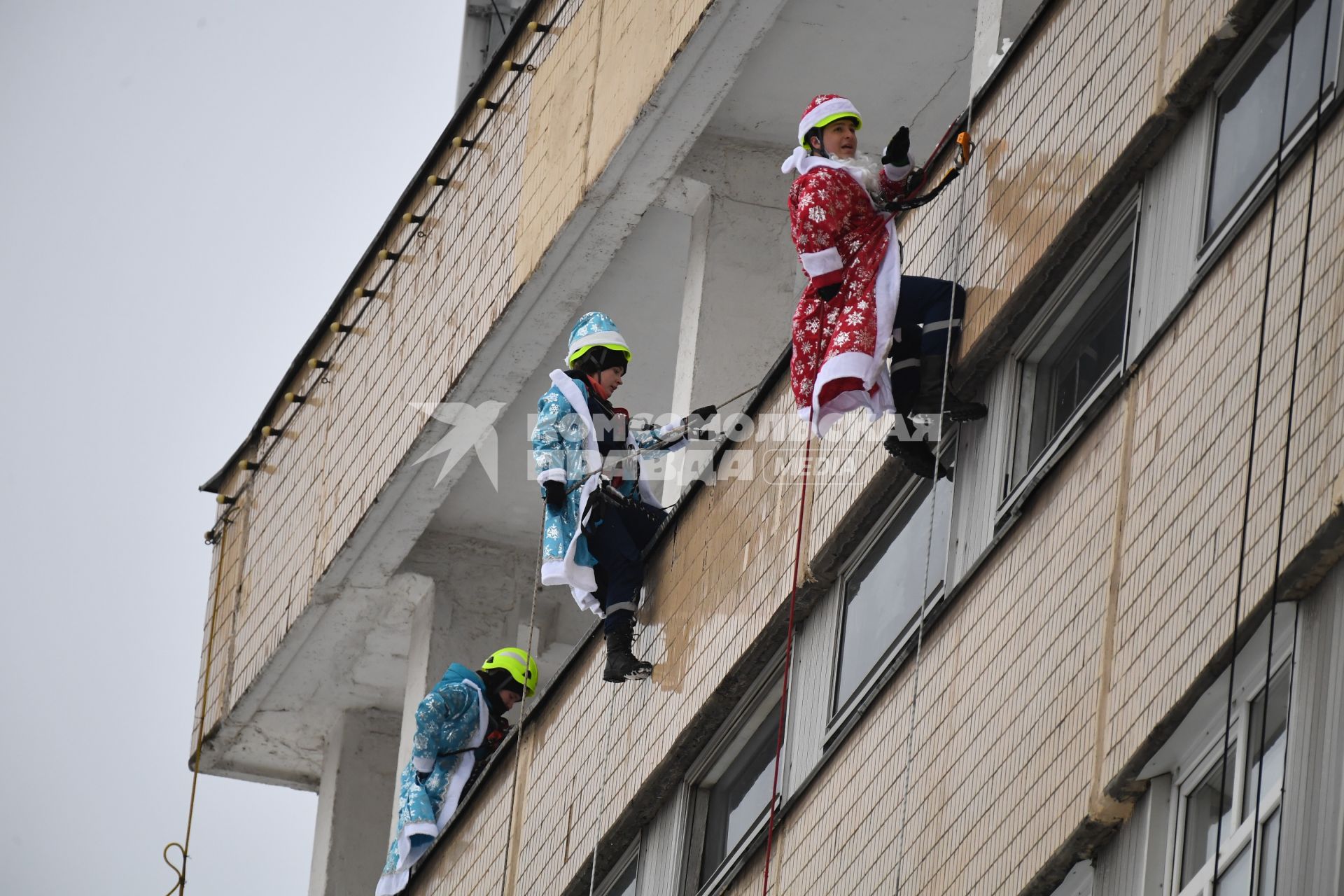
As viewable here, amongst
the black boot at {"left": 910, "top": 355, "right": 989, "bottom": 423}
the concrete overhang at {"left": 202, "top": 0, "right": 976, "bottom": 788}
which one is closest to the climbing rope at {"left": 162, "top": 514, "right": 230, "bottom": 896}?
the concrete overhang at {"left": 202, "top": 0, "right": 976, "bottom": 788}

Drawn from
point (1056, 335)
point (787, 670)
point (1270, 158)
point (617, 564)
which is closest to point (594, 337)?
point (617, 564)

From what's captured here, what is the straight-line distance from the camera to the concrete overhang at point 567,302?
15.7 metres

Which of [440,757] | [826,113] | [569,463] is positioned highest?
[826,113]

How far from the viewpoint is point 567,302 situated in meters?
17.4

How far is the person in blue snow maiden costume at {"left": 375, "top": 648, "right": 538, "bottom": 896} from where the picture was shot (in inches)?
689

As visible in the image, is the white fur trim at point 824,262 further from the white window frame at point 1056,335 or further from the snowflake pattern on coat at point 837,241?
the white window frame at point 1056,335

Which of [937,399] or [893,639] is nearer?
[937,399]

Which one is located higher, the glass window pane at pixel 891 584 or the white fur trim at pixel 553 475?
the white fur trim at pixel 553 475

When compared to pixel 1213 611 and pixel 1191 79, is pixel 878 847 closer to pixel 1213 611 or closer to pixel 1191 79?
pixel 1213 611

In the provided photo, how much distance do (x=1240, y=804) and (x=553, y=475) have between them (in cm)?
572

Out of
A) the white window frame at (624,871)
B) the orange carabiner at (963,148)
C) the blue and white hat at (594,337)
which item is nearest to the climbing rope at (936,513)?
the orange carabiner at (963,148)

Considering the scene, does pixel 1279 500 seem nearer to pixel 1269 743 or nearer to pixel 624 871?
pixel 1269 743

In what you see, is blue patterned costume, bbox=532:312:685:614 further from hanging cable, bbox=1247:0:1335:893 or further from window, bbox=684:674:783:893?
hanging cable, bbox=1247:0:1335:893

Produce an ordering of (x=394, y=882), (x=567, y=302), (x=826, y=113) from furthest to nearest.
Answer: (x=394, y=882), (x=567, y=302), (x=826, y=113)
